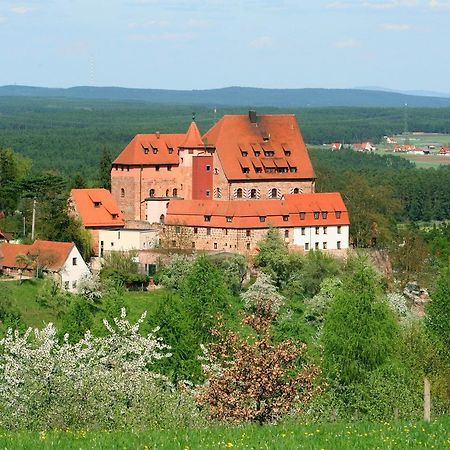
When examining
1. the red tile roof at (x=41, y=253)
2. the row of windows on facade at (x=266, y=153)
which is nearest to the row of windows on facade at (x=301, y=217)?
the row of windows on facade at (x=266, y=153)

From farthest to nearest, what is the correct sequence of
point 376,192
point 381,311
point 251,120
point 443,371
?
point 376,192 → point 251,120 → point 381,311 → point 443,371

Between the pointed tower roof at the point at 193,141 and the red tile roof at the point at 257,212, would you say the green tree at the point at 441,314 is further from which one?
the pointed tower roof at the point at 193,141

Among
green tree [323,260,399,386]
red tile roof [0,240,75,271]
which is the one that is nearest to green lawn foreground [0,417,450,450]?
green tree [323,260,399,386]

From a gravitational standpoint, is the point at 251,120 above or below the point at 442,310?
above

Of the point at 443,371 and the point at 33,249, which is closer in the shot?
the point at 443,371

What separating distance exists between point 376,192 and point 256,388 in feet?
183

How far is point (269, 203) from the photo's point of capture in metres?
70.6

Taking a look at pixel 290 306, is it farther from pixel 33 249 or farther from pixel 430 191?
pixel 430 191

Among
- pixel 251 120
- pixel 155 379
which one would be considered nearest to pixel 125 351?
pixel 155 379

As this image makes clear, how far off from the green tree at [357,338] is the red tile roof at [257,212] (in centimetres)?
2190

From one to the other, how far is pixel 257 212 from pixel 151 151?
320 inches

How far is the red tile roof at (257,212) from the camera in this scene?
69.4 m

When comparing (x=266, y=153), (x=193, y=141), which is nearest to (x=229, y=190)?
(x=193, y=141)

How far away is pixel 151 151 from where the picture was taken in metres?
74.9
